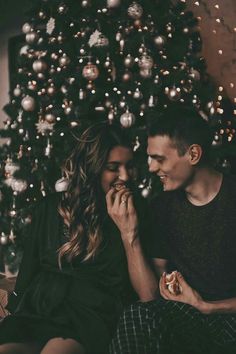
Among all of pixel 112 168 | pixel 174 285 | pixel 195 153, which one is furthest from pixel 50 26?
pixel 174 285

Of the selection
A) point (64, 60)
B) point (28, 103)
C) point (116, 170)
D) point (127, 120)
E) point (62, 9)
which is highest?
point (62, 9)

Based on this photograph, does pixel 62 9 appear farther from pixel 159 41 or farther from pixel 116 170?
pixel 116 170

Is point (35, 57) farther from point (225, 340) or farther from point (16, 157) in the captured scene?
point (225, 340)

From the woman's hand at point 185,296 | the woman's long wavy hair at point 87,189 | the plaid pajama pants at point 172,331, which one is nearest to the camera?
the plaid pajama pants at point 172,331

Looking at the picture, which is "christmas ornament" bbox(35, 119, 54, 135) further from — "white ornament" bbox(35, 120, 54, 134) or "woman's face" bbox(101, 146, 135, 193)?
"woman's face" bbox(101, 146, 135, 193)

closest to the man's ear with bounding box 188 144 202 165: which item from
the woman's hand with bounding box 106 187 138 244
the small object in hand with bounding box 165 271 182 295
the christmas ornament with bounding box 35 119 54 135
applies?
the woman's hand with bounding box 106 187 138 244

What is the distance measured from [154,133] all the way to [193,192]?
1.18ft

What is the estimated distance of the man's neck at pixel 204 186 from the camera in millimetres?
2754

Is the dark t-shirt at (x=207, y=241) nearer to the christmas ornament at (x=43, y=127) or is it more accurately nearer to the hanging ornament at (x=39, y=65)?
the christmas ornament at (x=43, y=127)

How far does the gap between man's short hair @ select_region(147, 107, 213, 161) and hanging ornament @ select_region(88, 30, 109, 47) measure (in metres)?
1.25

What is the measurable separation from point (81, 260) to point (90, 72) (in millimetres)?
1549

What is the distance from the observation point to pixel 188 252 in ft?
9.18

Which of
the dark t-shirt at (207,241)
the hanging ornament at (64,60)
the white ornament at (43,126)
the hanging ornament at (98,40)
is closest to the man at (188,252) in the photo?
the dark t-shirt at (207,241)

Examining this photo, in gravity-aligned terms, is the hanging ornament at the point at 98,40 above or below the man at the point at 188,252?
above
